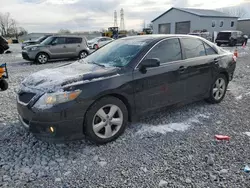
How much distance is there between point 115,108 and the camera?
3.18 m

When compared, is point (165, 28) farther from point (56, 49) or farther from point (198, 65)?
point (198, 65)

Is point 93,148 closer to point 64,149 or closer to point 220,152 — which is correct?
point 64,149

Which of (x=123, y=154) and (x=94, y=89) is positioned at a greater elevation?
(x=94, y=89)

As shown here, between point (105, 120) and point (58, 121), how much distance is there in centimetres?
70

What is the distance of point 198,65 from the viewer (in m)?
4.23

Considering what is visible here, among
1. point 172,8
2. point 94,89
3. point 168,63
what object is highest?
point 172,8

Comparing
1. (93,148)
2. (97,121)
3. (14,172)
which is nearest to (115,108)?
(97,121)

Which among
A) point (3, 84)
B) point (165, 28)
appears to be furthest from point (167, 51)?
point (165, 28)

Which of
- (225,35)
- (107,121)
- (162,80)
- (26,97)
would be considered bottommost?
(107,121)

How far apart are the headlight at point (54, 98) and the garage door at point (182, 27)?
140ft

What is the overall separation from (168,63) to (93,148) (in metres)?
1.95

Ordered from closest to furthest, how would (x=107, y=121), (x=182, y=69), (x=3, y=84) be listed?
(x=107, y=121), (x=182, y=69), (x=3, y=84)

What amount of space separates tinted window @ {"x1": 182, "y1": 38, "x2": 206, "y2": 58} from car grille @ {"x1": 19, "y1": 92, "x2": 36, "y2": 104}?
2.88 meters

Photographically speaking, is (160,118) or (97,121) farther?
(160,118)
